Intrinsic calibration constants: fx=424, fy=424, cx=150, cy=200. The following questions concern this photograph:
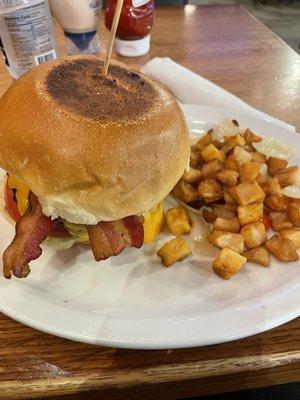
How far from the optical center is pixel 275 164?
1351 millimetres

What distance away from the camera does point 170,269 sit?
1114mm

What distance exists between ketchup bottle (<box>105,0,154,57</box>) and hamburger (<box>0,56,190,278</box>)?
3.39ft

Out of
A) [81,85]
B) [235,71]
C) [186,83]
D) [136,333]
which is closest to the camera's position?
[136,333]

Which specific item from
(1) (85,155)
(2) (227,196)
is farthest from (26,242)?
(2) (227,196)

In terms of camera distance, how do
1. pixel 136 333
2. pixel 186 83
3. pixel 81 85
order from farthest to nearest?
pixel 186 83, pixel 81 85, pixel 136 333

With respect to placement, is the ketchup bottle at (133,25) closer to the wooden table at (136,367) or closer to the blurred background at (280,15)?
the wooden table at (136,367)

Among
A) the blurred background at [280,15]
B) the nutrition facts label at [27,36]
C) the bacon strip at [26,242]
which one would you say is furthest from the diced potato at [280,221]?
the blurred background at [280,15]

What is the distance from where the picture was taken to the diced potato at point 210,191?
126 centimetres

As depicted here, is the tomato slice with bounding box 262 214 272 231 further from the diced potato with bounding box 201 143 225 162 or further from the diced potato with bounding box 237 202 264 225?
the diced potato with bounding box 201 143 225 162

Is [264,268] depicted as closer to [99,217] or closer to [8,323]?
[99,217]

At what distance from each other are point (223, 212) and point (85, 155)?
51 centimetres

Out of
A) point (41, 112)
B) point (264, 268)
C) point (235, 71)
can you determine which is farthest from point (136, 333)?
point (235, 71)

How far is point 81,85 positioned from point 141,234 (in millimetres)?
395

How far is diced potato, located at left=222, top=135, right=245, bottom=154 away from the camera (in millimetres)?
1376
